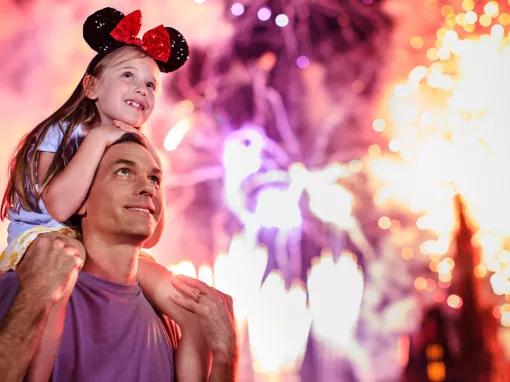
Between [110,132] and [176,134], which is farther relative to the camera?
[176,134]

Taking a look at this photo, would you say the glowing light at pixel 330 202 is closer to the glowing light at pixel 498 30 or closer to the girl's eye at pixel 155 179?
the glowing light at pixel 498 30

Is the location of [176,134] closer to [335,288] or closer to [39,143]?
[39,143]

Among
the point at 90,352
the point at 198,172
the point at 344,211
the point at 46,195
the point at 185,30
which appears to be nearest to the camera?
the point at 90,352

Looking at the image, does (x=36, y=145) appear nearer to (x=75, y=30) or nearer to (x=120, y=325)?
(x=120, y=325)

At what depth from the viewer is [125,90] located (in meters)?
2.68

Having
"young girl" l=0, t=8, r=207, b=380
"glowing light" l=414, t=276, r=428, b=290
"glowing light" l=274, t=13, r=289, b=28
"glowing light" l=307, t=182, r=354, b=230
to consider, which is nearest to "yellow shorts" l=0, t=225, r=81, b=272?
"young girl" l=0, t=8, r=207, b=380

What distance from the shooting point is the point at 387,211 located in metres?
6.80

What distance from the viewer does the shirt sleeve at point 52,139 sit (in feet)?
8.38

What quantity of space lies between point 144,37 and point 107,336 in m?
1.18

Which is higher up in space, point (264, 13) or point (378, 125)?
point (264, 13)

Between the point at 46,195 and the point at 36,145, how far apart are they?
233 millimetres

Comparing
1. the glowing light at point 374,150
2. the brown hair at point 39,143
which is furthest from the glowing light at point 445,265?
the brown hair at point 39,143

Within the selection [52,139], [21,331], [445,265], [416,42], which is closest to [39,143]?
[52,139]

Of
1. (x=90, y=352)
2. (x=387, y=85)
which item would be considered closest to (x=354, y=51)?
(x=387, y=85)
